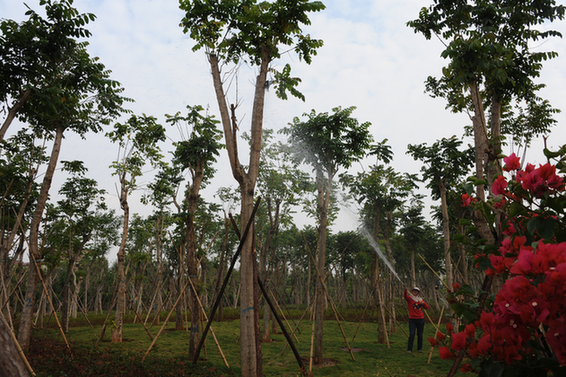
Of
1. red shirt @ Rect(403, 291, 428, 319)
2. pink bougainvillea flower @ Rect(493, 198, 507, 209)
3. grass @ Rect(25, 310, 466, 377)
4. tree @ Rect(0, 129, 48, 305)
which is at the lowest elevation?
grass @ Rect(25, 310, 466, 377)

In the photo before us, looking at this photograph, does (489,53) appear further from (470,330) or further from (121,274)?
(121,274)

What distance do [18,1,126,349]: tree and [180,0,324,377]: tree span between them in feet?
6.89

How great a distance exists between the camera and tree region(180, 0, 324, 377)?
506cm

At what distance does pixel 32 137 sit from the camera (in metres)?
10.4

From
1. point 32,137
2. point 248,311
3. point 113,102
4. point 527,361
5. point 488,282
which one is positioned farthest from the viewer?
point 32,137

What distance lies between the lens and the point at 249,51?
19.6 ft

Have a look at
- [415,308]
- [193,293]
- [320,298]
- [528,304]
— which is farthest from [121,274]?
[528,304]

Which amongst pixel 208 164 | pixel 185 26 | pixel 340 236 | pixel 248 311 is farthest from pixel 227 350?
pixel 340 236

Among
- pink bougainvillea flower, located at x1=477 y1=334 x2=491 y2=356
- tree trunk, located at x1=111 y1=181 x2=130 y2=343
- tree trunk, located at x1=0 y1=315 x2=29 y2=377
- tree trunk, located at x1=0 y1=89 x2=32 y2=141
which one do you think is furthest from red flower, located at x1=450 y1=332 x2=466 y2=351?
tree trunk, located at x1=111 y1=181 x2=130 y2=343

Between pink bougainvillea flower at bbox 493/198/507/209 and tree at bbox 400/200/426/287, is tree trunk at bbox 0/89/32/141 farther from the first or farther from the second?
tree at bbox 400/200/426/287

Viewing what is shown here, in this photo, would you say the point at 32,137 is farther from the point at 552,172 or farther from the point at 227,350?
the point at 552,172

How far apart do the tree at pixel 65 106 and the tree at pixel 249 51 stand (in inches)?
82.7

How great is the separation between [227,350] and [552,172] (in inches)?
361

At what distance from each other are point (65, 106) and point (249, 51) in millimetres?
3926
